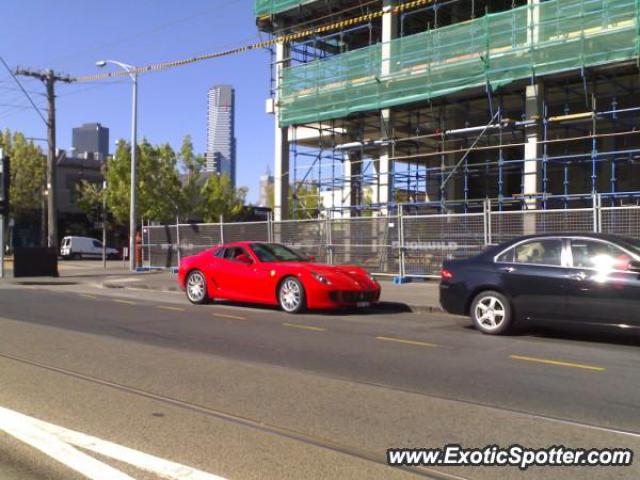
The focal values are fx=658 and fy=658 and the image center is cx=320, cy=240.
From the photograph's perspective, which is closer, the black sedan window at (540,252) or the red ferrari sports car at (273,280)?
the black sedan window at (540,252)

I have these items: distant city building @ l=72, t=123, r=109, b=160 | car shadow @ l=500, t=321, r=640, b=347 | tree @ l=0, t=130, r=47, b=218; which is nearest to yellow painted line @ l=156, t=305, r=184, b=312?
car shadow @ l=500, t=321, r=640, b=347

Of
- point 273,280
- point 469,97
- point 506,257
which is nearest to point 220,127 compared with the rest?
point 469,97

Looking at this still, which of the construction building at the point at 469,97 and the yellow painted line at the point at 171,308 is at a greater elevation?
the construction building at the point at 469,97

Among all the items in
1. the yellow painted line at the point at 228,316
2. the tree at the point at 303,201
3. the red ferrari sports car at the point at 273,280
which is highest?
the tree at the point at 303,201

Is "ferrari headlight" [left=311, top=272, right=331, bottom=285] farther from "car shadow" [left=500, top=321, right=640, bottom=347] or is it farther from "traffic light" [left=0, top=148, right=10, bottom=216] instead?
"traffic light" [left=0, top=148, right=10, bottom=216]

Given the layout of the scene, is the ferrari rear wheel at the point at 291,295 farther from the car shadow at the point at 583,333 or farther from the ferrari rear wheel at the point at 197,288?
the car shadow at the point at 583,333

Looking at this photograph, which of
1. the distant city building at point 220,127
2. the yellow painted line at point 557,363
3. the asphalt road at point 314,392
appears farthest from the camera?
the distant city building at point 220,127

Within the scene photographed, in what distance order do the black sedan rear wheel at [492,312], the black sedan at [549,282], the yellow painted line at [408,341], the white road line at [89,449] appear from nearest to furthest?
the white road line at [89,449] < the black sedan at [549,282] < the yellow painted line at [408,341] < the black sedan rear wheel at [492,312]

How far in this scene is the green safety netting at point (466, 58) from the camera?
793 inches

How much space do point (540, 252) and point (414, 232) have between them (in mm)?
9285

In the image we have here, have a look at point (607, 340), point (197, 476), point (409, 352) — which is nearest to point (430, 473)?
point (197, 476)

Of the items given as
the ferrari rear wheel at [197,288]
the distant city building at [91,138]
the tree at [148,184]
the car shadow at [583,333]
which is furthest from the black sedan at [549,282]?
the distant city building at [91,138]

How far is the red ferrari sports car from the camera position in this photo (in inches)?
475

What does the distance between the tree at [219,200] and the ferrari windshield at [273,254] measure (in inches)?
1423
